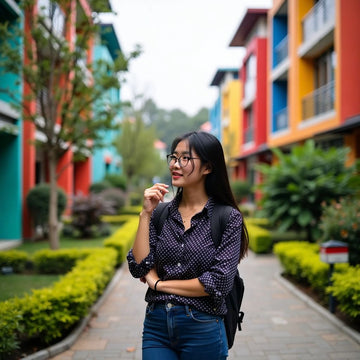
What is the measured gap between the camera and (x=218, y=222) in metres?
2.17

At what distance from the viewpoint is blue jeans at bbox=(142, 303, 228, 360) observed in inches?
79.6

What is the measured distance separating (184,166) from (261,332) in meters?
3.71

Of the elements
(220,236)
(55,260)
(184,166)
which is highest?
(184,166)

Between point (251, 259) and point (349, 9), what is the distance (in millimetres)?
7542

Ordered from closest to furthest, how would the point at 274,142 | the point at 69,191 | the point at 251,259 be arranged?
the point at 251,259, the point at 69,191, the point at 274,142

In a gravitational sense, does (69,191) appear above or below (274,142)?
below

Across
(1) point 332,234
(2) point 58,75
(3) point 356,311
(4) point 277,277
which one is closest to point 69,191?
(2) point 58,75

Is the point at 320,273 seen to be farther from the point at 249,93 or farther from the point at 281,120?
the point at 249,93

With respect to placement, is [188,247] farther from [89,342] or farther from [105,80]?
[105,80]

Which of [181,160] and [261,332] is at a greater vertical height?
[181,160]

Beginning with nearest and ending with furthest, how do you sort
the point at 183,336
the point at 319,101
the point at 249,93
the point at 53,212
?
the point at 183,336, the point at 53,212, the point at 319,101, the point at 249,93

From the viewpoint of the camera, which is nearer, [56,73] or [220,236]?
[220,236]

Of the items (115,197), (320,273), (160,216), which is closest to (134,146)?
(115,197)

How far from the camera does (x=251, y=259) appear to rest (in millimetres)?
11047
